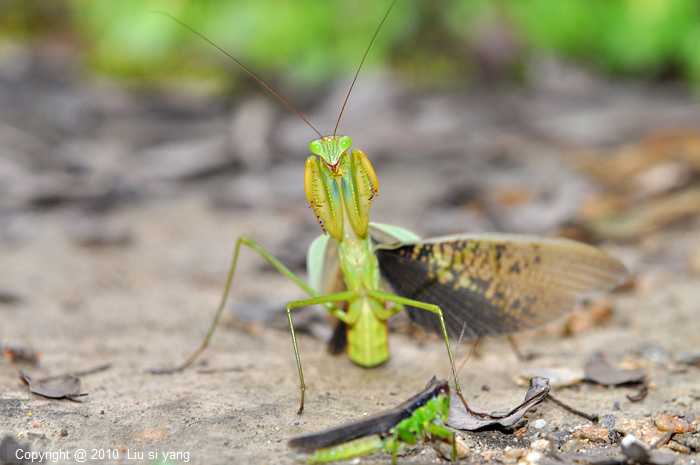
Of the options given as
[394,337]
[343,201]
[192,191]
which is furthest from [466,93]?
[343,201]

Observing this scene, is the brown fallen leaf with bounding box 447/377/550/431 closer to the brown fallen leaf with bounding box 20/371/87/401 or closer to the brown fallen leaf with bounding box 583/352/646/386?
the brown fallen leaf with bounding box 583/352/646/386

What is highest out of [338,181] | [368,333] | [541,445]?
[338,181]

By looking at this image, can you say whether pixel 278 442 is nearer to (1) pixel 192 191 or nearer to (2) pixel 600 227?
(2) pixel 600 227

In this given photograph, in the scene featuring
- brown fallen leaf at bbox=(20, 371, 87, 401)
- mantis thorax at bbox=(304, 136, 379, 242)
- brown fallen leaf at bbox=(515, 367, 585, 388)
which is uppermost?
mantis thorax at bbox=(304, 136, 379, 242)

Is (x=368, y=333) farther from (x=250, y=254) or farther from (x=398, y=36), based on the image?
(x=398, y=36)

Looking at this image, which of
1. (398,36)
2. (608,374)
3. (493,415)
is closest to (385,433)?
(493,415)

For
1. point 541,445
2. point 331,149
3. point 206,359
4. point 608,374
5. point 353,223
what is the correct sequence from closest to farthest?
1. point 541,445
2. point 331,149
3. point 353,223
4. point 608,374
5. point 206,359

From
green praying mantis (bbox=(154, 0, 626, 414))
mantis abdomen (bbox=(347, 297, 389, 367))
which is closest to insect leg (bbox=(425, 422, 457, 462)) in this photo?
green praying mantis (bbox=(154, 0, 626, 414))
